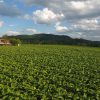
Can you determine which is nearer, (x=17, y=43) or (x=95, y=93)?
(x=95, y=93)

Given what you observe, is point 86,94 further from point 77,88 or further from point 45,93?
point 45,93

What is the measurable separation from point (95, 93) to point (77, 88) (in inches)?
50.5

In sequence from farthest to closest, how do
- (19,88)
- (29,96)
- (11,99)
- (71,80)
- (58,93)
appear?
(71,80), (19,88), (58,93), (29,96), (11,99)

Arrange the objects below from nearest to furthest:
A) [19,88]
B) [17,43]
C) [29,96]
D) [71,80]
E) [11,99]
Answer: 1. [11,99]
2. [29,96]
3. [19,88]
4. [71,80]
5. [17,43]

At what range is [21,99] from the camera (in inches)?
484

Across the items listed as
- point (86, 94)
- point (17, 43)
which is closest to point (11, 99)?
point (86, 94)

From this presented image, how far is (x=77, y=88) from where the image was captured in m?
15.3

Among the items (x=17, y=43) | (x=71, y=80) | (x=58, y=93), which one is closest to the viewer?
(x=58, y=93)

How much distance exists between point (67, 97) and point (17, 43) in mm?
89269

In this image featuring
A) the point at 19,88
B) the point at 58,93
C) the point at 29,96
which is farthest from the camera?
the point at 19,88

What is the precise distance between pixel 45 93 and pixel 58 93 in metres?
0.69

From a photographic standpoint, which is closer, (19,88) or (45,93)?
(45,93)

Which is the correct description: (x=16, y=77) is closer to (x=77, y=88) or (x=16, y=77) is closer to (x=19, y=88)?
(x=19, y=88)

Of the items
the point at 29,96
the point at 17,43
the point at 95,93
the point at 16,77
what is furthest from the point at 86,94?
the point at 17,43
